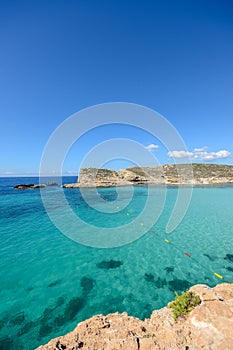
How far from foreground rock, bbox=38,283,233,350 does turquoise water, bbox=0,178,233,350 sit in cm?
217

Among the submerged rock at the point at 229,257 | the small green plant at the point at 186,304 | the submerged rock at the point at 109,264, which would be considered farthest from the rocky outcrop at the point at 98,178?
the small green plant at the point at 186,304

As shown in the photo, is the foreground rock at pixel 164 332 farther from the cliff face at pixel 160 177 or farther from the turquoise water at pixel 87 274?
the cliff face at pixel 160 177

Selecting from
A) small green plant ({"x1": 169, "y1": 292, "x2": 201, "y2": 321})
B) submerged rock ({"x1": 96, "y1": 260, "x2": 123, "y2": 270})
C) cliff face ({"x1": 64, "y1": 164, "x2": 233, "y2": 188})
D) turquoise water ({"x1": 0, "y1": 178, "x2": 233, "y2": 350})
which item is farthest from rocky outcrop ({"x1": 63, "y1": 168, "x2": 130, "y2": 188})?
small green plant ({"x1": 169, "y1": 292, "x2": 201, "y2": 321})

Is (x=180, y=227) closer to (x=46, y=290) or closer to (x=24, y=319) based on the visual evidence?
(x=46, y=290)

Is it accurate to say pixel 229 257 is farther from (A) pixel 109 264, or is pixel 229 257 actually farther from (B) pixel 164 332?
(B) pixel 164 332

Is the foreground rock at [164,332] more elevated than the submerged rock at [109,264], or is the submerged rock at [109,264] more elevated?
the foreground rock at [164,332]

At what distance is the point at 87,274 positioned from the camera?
881 centimetres

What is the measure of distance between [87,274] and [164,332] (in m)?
5.95

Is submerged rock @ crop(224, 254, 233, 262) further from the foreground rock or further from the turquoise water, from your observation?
the foreground rock

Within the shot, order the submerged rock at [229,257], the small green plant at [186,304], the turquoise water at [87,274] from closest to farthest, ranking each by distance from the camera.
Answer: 1. the small green plant at [186,304]
2. the turquoise water at [87,274]
3. the submerged rock at [229,257]

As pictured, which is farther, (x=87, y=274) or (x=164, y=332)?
(x=87, y=274)

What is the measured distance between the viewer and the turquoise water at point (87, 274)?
612 cm

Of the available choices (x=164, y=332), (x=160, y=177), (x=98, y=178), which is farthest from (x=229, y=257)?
(x=160, y=177)

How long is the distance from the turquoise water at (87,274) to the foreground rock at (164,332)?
85.3 inches
